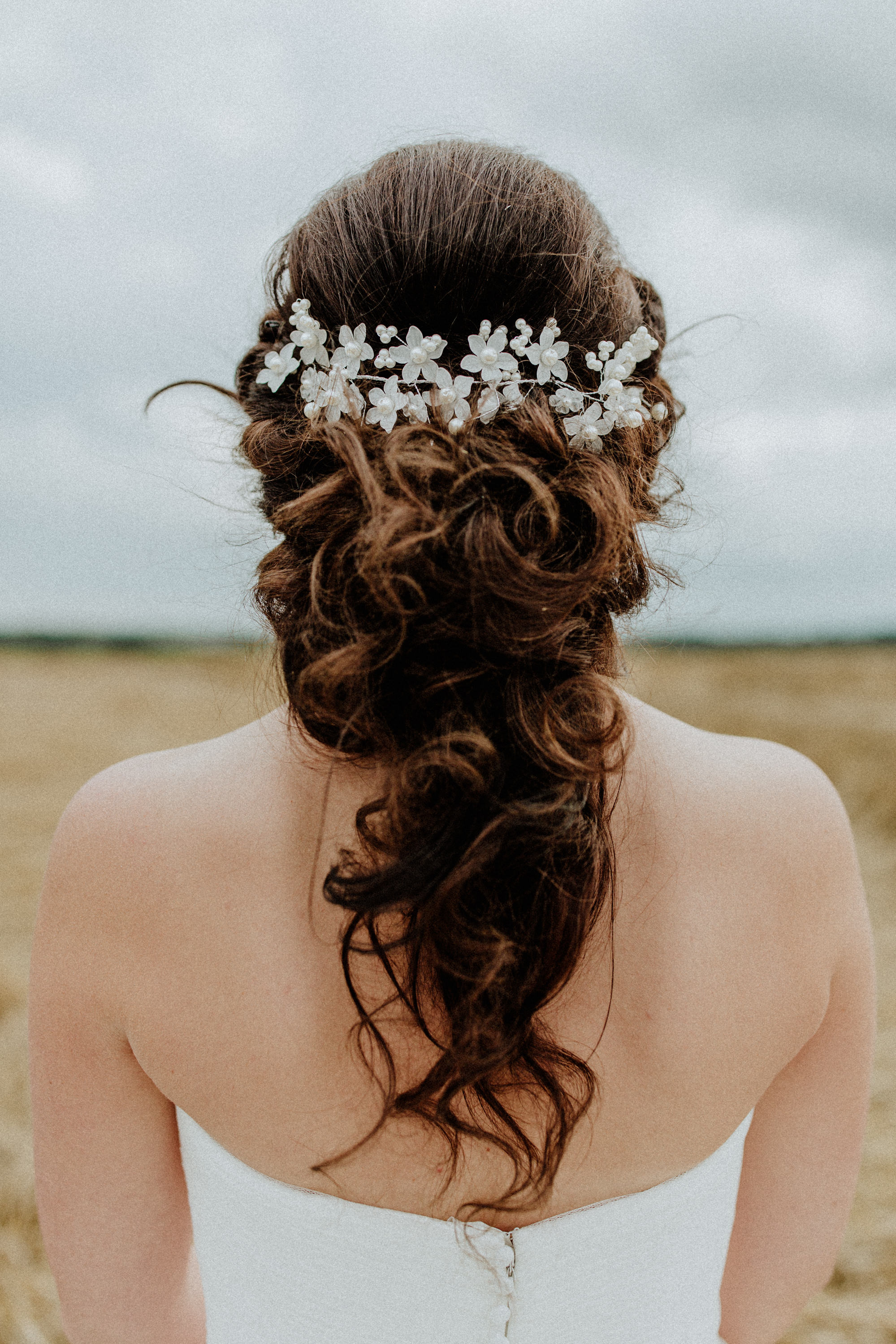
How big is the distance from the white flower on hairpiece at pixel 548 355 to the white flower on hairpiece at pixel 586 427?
2.4 inches

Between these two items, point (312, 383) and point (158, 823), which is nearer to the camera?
point (158, 823)

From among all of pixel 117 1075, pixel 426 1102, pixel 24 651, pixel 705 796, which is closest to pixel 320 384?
pixel 705 796

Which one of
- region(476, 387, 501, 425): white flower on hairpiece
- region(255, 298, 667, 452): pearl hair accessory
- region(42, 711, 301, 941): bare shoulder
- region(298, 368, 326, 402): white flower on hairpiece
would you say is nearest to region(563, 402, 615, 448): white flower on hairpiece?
region(255, 298, 667, 452): pearl hair accessory

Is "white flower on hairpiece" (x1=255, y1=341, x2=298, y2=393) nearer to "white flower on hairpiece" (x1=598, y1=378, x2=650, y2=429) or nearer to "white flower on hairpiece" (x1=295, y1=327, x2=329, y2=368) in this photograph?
"white flower on hairpiece" (x1=295, y1=327, x2=329, y2=368)

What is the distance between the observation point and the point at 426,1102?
3.93 ft

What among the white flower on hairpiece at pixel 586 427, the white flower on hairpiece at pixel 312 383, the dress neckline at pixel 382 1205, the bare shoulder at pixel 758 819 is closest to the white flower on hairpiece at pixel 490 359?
the white flower on hairpiece at pixel 586 427

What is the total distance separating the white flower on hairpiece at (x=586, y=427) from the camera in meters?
1.22

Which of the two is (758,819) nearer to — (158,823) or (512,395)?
(512,395)

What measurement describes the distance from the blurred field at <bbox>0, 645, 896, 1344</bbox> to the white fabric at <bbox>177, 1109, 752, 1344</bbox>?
79 cm

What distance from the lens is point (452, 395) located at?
1172mm

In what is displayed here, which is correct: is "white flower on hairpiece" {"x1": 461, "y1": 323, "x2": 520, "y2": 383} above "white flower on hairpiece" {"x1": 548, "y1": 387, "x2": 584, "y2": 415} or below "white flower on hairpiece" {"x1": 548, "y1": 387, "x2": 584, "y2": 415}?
above

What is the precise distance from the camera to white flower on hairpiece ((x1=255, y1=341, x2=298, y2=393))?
52.8 inches

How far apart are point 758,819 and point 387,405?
30.9 inches

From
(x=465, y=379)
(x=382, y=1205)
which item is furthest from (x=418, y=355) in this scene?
(x=382, y=1205)
